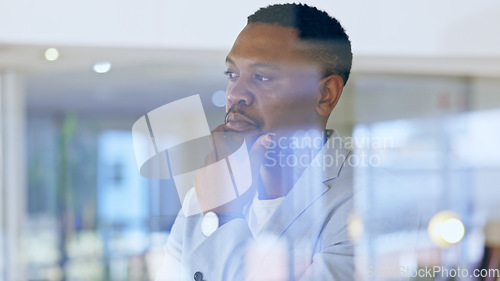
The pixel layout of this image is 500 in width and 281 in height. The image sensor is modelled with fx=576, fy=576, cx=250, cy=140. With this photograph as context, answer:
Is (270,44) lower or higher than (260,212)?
higher

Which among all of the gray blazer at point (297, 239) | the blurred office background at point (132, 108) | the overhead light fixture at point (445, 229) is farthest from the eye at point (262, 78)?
the overhead light fixture at point (445, 229)

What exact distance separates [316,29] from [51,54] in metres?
0.79

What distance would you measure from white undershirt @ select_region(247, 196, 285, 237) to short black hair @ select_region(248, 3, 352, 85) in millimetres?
411

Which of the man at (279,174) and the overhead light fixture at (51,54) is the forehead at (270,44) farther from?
the overhead light fixture at (51,54)

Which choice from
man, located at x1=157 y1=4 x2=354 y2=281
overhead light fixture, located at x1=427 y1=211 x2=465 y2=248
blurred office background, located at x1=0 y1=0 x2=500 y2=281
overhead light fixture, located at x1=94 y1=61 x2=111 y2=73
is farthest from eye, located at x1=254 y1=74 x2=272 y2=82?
overhead light fixture, located at x1=427 y1=211 x2=465 y2=248

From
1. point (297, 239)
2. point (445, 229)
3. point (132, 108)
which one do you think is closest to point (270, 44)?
point (132, 108)

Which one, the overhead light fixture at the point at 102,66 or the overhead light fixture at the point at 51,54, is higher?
the overhead light fixture at the point at 51,54

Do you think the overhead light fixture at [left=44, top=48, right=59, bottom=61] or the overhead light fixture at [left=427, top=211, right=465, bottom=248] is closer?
the overhead light fixture at [left=44, top=48, right=59, bottom=61]

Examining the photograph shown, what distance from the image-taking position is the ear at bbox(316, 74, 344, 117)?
170 cm

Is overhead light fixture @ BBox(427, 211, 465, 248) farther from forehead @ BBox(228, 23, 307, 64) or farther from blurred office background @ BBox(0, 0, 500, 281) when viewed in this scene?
forehead @ BBox(228, 23, 307, 64)

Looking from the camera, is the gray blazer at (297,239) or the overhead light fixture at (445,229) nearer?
the gray blazer at (297,239)

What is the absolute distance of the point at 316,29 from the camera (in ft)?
5.62

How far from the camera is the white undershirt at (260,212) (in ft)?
5.54

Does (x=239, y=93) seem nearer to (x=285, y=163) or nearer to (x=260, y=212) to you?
(x=285, y=163)
